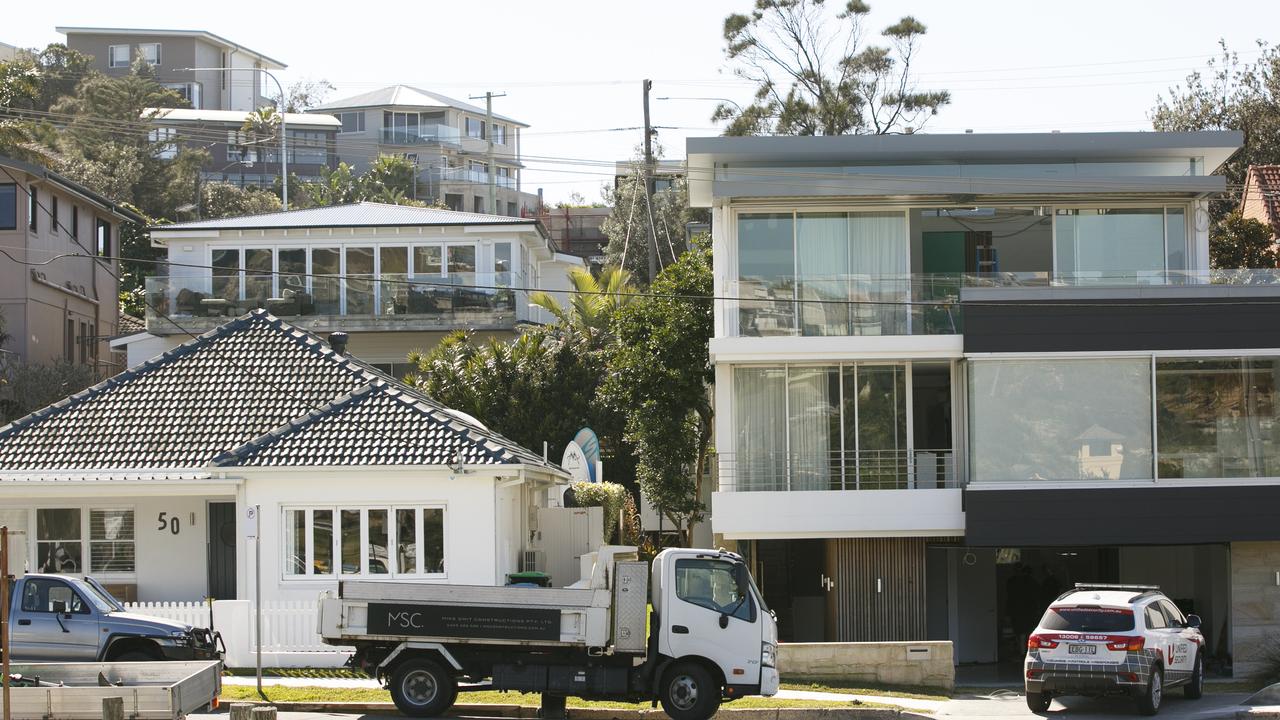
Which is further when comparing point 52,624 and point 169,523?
point 169,523

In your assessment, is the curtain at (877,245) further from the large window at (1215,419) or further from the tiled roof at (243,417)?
the tiled roof at (243,417)

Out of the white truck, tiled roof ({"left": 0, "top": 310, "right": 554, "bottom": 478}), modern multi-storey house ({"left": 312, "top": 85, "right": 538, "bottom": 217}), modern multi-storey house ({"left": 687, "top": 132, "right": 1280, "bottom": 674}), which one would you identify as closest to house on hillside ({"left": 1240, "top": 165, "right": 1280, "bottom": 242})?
modern multi-storey house ({"left": 687, "top": 132, "right": 1280, "bottom": 674})

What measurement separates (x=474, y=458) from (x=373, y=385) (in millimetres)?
3521

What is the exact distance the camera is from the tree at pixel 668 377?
32906mm

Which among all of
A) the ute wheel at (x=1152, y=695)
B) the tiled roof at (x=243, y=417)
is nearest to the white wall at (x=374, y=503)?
the tiled roof at (x=243, y=417)

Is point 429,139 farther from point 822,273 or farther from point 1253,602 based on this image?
point 1253,602

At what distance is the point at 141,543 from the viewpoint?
24922 millimetres

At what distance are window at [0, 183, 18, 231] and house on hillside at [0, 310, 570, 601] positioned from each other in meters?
15.1

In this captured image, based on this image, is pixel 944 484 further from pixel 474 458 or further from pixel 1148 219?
pixel 474 458

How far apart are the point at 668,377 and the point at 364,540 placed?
429 inches

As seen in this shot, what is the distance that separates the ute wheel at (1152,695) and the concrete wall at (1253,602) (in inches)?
248

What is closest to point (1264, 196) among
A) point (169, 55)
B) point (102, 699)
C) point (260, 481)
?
point (260, 481)

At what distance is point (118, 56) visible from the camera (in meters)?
94.8

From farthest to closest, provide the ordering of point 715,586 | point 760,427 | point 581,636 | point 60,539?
point 760,427, point 60,539, point 715,586, point 581,636
